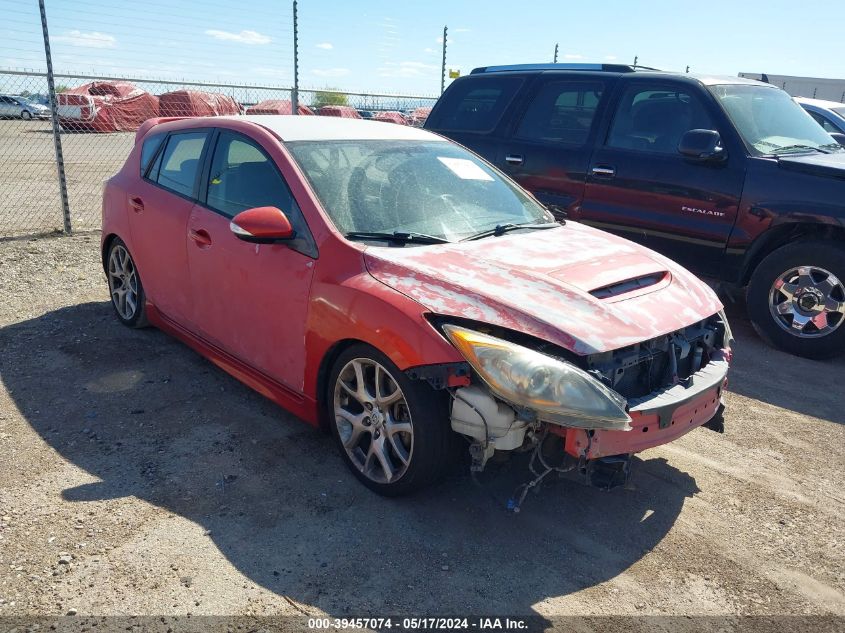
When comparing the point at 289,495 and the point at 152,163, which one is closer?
the point at 289,495

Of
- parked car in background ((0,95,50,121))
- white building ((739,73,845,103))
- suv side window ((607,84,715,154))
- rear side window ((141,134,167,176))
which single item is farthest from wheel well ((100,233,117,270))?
white building ((739,73,845,103))

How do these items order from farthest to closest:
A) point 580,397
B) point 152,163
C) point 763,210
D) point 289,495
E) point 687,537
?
point 763,210 < point 152,163 < point 289,495 < point 687,537 < point 580,397

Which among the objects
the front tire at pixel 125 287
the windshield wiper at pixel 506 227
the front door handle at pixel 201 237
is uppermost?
the windshield wiper at pixel 506 227

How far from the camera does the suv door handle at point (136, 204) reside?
15.8 feet

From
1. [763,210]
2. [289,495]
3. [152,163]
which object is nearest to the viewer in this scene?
[289,495]

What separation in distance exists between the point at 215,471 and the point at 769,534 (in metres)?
2.65

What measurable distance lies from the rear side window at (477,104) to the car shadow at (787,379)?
3.16 metres

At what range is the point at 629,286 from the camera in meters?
3.28

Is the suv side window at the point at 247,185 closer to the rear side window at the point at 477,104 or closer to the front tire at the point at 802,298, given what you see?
the rear side window at the point at 477,104

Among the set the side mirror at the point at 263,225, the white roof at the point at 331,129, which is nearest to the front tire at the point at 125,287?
the white roof at the point at 331,129

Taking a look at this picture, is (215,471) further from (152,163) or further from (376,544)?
(152,163)

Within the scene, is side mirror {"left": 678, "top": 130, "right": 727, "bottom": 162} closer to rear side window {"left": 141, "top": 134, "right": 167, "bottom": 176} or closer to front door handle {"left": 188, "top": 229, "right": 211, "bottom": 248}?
front door handle {"left": 188, "top": 229, "right": 211, "bottom": 248}

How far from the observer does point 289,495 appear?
10.7ft

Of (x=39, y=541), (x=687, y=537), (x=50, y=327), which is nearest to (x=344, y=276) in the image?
(x=39, y=541)
